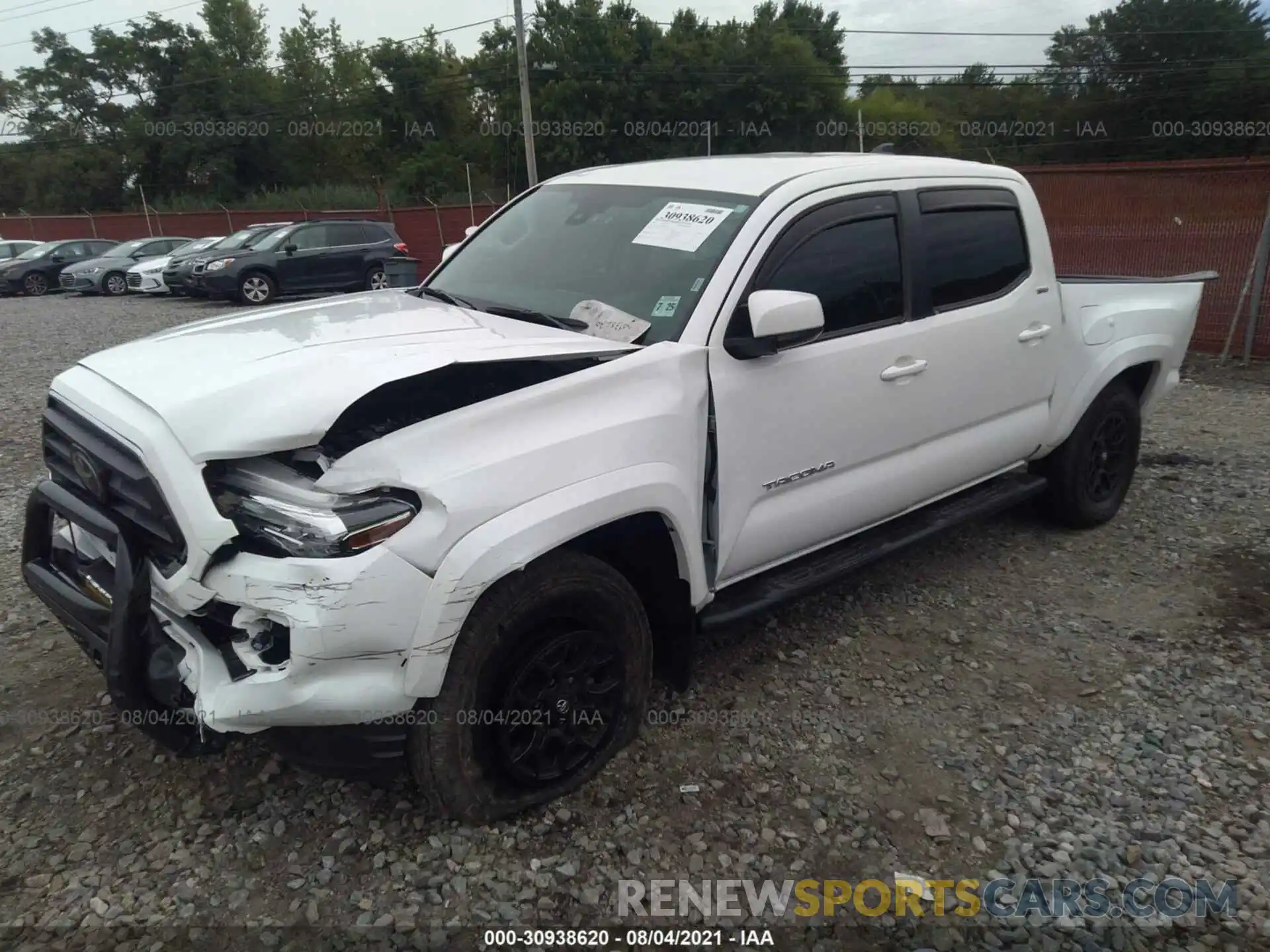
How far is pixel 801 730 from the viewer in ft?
10.5

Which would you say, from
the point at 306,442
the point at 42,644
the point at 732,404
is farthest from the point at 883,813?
the point at 42,644

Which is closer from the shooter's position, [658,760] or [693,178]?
[658,760]

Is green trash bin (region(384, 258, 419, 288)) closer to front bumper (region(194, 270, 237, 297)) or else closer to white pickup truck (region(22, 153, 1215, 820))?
front bumper (region(194, 270, 237, 297))

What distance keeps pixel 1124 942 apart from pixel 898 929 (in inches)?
23.1

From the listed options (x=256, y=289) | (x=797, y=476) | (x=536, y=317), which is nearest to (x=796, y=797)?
(x=797, y=476)

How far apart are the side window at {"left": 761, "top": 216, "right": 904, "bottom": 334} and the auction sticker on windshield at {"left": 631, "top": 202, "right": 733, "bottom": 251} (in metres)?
0.28

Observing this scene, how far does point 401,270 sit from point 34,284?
39.0ft

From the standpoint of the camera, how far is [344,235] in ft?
54.6

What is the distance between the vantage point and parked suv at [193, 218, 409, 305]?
630 inches

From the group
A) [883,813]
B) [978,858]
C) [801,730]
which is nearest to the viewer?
[978,858]

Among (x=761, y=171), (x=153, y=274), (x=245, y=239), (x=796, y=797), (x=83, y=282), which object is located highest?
(x=761, y=171)

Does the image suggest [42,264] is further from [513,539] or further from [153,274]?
[513,539]

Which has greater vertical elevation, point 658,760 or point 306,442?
point 306,442

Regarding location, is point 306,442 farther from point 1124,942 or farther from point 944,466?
point 944,466
